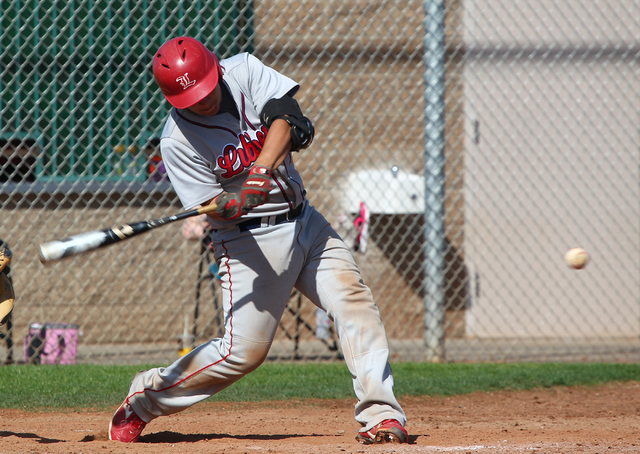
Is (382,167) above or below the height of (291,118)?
above

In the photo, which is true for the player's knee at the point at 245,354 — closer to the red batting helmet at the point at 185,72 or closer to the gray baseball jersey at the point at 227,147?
the gray baseball jersey at the point at 227,147

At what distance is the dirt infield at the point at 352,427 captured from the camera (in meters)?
2.82

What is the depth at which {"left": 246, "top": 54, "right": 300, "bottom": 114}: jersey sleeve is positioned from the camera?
3.03m

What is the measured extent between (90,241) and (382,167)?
456 cm

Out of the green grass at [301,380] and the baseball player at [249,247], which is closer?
the baseball player at [249,247]

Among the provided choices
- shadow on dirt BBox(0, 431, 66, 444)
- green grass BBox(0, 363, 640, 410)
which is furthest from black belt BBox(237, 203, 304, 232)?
green grass BBox(0, 363, 640, 410)

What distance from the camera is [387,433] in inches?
114

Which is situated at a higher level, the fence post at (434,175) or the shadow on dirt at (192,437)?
the fence post at (434,175)

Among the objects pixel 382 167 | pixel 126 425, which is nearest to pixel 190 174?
pixel 126 425

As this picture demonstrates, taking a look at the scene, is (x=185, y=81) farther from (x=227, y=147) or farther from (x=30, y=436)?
(x=30, y=436)

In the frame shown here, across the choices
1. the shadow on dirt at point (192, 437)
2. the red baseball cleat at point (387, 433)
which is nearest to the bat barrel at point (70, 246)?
the shadow on dirt at point (192, 437)

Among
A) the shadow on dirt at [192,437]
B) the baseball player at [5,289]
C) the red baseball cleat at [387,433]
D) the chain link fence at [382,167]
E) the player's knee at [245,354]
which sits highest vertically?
the chain link fence at [382,167]

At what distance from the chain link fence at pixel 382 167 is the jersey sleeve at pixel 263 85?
3.20 meters

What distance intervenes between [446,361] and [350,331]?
2.89m
